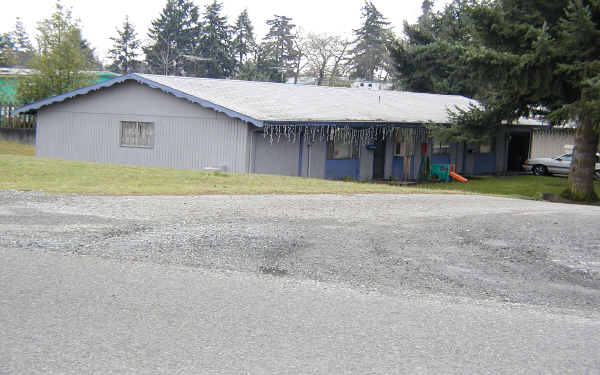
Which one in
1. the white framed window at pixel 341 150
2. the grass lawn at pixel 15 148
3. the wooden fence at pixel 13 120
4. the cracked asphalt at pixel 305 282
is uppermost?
the wooden fence at pixel 13 120

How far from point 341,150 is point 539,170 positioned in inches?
614

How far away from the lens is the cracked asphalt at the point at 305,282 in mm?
4930

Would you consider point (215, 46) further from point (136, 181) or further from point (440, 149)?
point (136, 181)

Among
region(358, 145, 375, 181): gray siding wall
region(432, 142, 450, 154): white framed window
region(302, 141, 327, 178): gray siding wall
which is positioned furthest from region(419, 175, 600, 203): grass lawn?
region(302, 141, 327, 178): gray siding wall

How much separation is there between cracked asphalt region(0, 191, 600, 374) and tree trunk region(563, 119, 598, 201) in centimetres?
1158

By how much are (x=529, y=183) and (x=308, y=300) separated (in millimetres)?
26227

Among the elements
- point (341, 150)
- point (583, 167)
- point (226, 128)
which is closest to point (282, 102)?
point (341, 150)

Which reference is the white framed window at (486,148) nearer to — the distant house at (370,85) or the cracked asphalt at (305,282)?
the cracked asphalt at (305,282)

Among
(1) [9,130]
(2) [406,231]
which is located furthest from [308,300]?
(1) [9,130]

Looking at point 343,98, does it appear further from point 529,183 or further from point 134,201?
point 134,201

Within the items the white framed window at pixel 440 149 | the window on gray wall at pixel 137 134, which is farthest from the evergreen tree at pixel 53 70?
the white framed window at pixel 440 149

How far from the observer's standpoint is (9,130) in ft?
103

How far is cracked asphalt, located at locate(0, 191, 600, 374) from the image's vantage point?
16.2 ft

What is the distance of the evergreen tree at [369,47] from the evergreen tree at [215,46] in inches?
581
